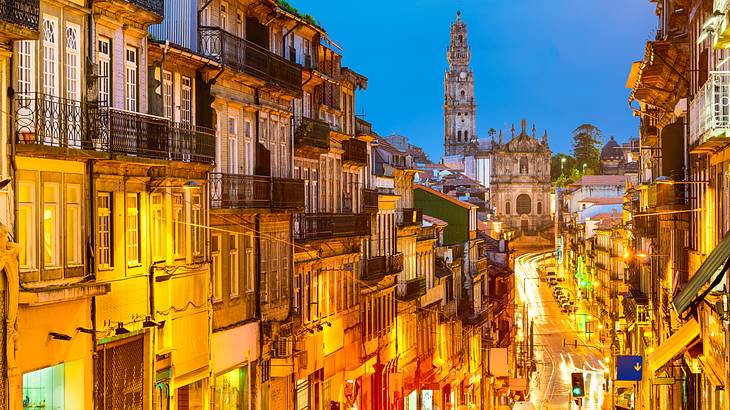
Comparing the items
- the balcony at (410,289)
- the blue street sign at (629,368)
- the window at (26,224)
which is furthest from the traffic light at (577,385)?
the window at (26,224)

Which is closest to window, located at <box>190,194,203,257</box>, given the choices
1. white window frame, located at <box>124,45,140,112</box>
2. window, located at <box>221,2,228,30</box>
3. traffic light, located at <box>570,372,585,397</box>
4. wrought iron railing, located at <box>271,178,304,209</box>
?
white window frame, located at <box>124,45,140,112</box>

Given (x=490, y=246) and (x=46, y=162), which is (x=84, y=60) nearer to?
(x=46, y=162)

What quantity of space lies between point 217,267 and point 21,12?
12.2 metres

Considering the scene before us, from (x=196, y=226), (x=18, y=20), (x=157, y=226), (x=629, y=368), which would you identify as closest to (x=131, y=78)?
(x=157, y=226)

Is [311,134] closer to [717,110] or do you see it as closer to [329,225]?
[329,225]

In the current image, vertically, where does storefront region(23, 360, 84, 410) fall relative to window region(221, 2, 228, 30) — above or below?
below

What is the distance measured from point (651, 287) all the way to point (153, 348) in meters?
31.5

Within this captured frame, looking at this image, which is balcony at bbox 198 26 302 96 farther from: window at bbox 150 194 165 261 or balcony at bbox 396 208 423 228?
balcony at bbox 396 208 423 228

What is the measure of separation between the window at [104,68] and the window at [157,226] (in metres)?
2.69

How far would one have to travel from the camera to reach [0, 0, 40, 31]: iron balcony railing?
53.9 ft

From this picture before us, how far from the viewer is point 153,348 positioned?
23.1 metres

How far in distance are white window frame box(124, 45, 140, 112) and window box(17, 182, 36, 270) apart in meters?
3.89

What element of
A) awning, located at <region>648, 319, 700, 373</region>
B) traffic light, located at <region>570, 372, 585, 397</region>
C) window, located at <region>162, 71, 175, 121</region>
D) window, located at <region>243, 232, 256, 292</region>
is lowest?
traffic light, located at <region>570, 372, 585, 397</region>

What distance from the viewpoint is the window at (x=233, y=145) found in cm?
2955
